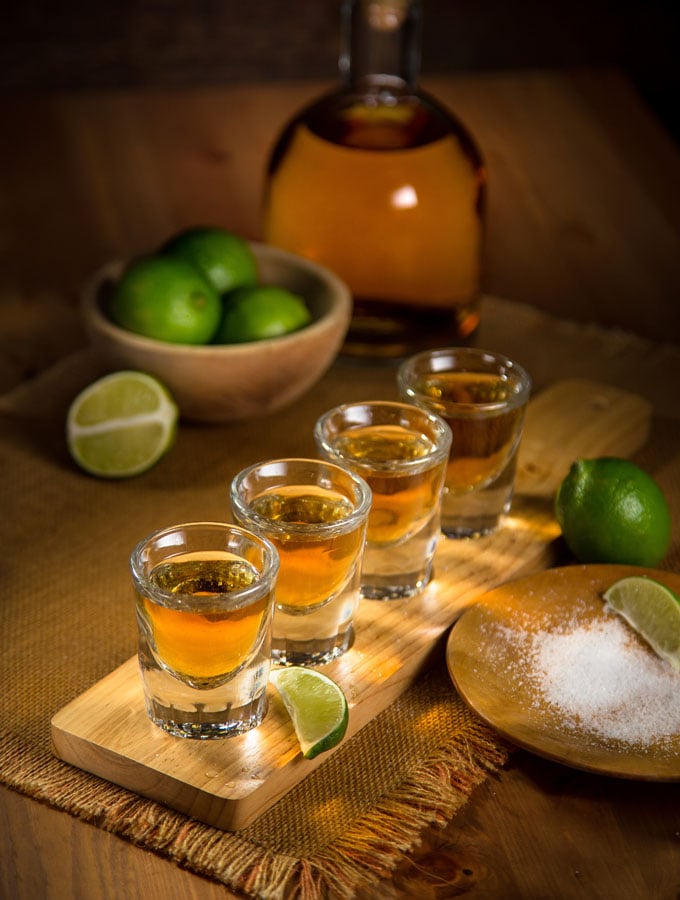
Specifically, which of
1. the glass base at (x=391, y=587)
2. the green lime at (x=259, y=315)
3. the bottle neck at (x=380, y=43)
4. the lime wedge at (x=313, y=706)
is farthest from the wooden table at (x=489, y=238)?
the bottle neck at (x=380, y=43)

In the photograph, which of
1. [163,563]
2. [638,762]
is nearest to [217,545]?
[163,563]

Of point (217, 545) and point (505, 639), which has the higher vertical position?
point (217, 545)

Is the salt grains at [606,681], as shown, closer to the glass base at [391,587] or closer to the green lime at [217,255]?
the glass base at [391,587]

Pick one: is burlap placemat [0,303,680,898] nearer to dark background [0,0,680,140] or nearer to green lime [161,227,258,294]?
green lime [161,227,258,294]

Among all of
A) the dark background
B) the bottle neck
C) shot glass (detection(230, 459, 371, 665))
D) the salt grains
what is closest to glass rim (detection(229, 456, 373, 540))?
shot glass (detection(230, 459, 371, 665))

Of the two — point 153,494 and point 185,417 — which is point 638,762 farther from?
point 185,417

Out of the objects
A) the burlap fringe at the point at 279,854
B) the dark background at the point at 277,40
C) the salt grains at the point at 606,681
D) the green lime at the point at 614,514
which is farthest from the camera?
the dark background at the point at 277,40
